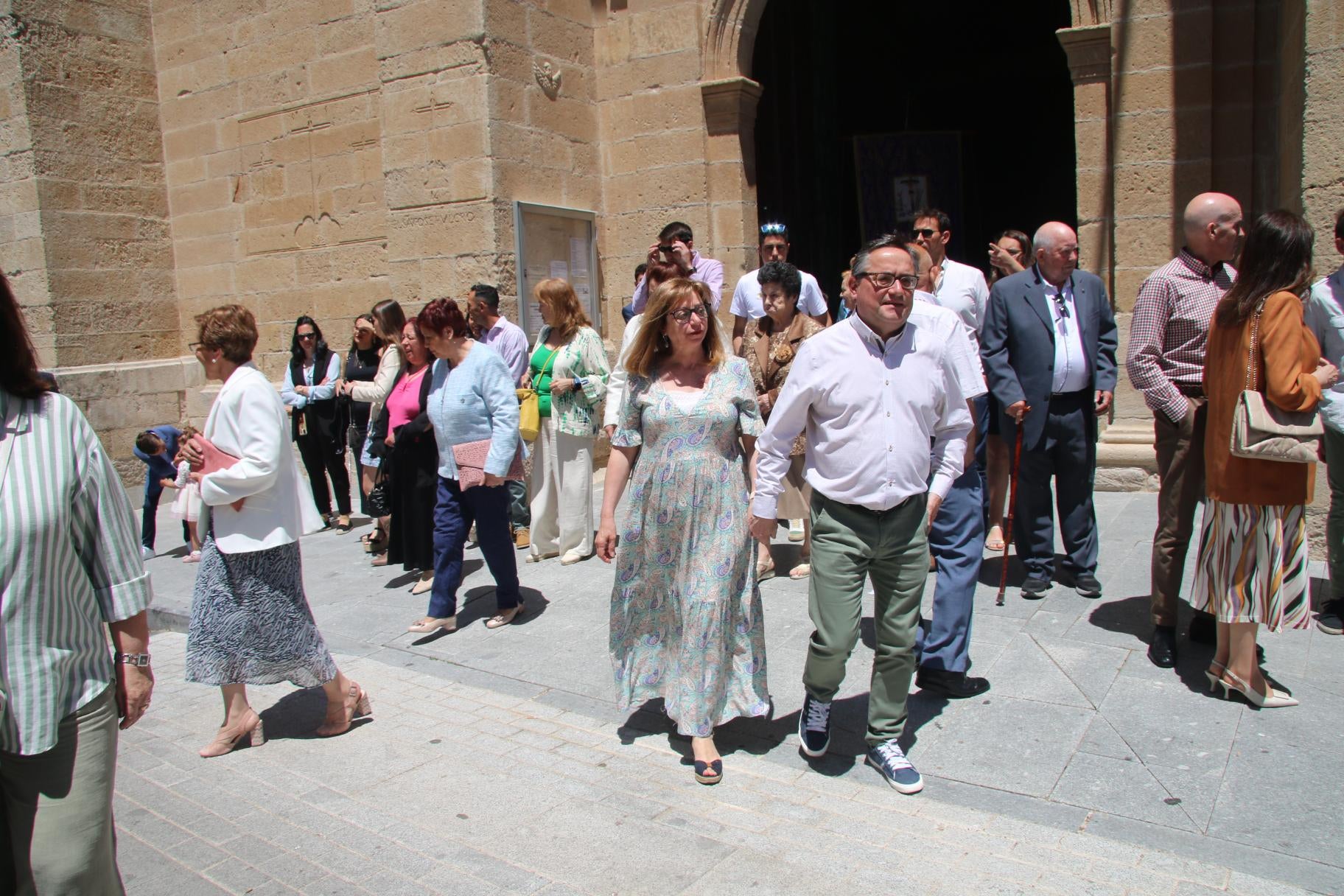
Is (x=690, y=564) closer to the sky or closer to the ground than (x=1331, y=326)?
closer to the ground

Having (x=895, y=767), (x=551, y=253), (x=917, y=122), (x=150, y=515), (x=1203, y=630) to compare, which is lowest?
(x=895, y=767)

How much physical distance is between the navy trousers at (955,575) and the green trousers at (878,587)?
65 cm

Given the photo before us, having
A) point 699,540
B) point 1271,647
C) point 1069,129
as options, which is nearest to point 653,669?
point 699,540

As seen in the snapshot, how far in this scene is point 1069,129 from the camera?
1390 cm

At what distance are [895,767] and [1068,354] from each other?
251 cm

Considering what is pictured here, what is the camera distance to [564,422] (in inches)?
254

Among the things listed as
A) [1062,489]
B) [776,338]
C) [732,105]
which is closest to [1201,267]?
[1062,489]

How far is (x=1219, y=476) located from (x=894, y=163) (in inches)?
305

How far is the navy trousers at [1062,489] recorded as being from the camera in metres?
5.05

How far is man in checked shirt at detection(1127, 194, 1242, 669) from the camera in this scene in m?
Result: 4.23

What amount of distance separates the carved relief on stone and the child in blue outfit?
4045 mm

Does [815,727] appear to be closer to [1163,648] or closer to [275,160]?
[1163,648]

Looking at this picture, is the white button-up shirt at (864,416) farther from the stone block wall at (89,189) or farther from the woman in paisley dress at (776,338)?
the stone block wall at (89,189)

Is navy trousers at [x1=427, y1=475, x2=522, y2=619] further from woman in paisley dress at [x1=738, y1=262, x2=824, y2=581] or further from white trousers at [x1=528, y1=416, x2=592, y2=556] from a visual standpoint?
woman in paisley dress at [x1=738, y1=262, x2=824, y2=581]
